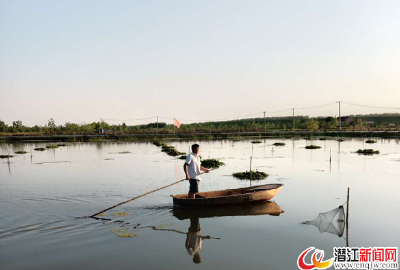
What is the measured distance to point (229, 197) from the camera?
11148mm

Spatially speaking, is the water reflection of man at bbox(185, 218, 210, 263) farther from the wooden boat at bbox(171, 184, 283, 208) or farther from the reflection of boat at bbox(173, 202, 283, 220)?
the wooden boat at bbox(171, 184, 283, 208)

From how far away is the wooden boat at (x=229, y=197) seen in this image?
10.8 m

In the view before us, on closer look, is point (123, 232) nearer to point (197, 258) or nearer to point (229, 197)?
Answer: point (197, 258)

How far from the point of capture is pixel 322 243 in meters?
8.07

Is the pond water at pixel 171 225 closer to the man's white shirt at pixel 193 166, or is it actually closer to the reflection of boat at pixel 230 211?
the reflection of boat at pixel 230 211

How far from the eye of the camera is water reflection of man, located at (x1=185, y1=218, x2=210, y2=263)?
7.57 metres

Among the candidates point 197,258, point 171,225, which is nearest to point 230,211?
point 171,225

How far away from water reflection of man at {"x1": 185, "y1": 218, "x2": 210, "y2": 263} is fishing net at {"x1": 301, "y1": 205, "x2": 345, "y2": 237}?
298 cm

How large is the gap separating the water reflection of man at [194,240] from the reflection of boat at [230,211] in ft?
2.19

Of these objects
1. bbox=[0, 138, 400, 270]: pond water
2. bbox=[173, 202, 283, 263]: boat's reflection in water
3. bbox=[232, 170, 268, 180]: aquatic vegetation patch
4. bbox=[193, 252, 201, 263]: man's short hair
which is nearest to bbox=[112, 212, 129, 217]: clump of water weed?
bbox=[0, 138, 400, 270]: pond water

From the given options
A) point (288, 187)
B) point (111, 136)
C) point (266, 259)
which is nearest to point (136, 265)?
point (266, 259)

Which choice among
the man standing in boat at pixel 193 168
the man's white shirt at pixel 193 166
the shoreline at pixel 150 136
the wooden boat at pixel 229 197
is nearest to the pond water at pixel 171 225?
the wooden boat at pixel 229 197

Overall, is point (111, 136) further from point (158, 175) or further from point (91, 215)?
point (91, 215)

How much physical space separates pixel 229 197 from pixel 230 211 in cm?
43
